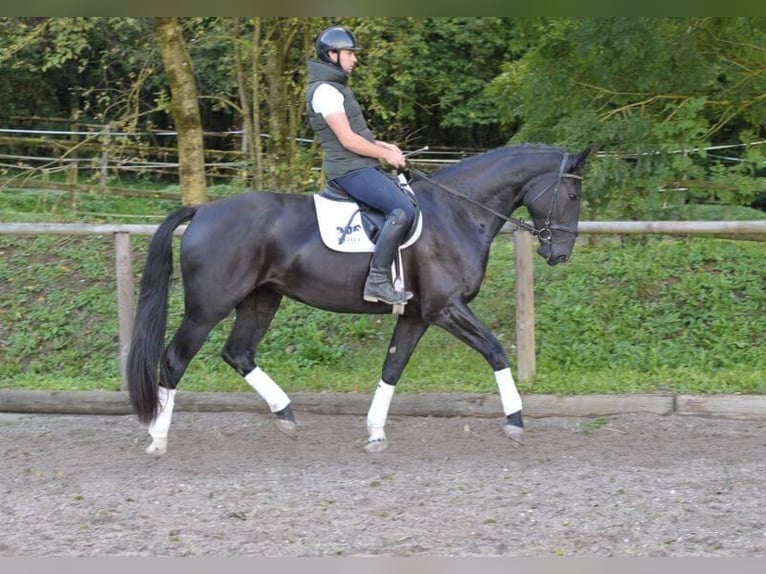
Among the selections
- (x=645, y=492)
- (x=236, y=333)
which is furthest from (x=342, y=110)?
(x=645, y=492)

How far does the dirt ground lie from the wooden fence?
2.35 feet

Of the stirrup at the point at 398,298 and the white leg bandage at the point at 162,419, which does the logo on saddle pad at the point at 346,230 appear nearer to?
the stirrup at the point at 398,298

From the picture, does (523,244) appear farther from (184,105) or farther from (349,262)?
(184,105)

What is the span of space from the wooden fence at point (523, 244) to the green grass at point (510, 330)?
390 mm

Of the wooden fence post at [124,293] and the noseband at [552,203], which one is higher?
the noseband at [552,203]

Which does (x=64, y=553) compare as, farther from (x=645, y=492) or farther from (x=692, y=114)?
(x=692, y=114)

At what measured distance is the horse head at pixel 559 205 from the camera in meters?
6.58

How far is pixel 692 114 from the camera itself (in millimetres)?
9133

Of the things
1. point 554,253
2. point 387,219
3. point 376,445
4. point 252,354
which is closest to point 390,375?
point 376,445

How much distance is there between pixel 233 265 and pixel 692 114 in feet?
16.7

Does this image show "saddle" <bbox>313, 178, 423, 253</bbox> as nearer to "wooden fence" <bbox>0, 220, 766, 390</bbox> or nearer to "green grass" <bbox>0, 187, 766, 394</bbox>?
"wooden fence" <bbox>0, 220, 766, 390</bbox>

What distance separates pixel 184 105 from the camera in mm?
10602

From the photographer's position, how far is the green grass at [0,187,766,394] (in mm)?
8117

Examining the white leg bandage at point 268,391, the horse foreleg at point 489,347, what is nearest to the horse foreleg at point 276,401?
the white leg bandage at point 268,391
